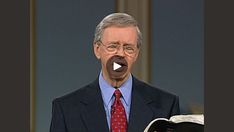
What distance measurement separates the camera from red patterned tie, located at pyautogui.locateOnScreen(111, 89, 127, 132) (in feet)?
3.02

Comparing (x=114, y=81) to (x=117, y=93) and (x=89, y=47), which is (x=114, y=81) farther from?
(x=89, y=47)

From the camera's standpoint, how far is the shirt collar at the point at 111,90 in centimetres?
96

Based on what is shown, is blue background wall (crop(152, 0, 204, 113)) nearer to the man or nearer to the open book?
the man

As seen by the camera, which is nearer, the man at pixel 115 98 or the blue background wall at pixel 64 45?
the man at pixel 115 98

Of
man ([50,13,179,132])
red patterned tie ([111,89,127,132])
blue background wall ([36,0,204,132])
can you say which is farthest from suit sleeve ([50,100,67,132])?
blue background wall ([36,0,204,132])

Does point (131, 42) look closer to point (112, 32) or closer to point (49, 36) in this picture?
point (112, 32)

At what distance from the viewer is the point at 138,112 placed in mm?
945

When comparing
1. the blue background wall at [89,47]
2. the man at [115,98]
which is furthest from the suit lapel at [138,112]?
the blue background wall at [89,47]

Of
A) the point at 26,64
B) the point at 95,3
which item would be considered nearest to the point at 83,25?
the point at 95,3

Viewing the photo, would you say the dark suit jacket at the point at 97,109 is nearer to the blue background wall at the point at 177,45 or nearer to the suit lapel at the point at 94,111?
the suit lapel at the point at 94,111
